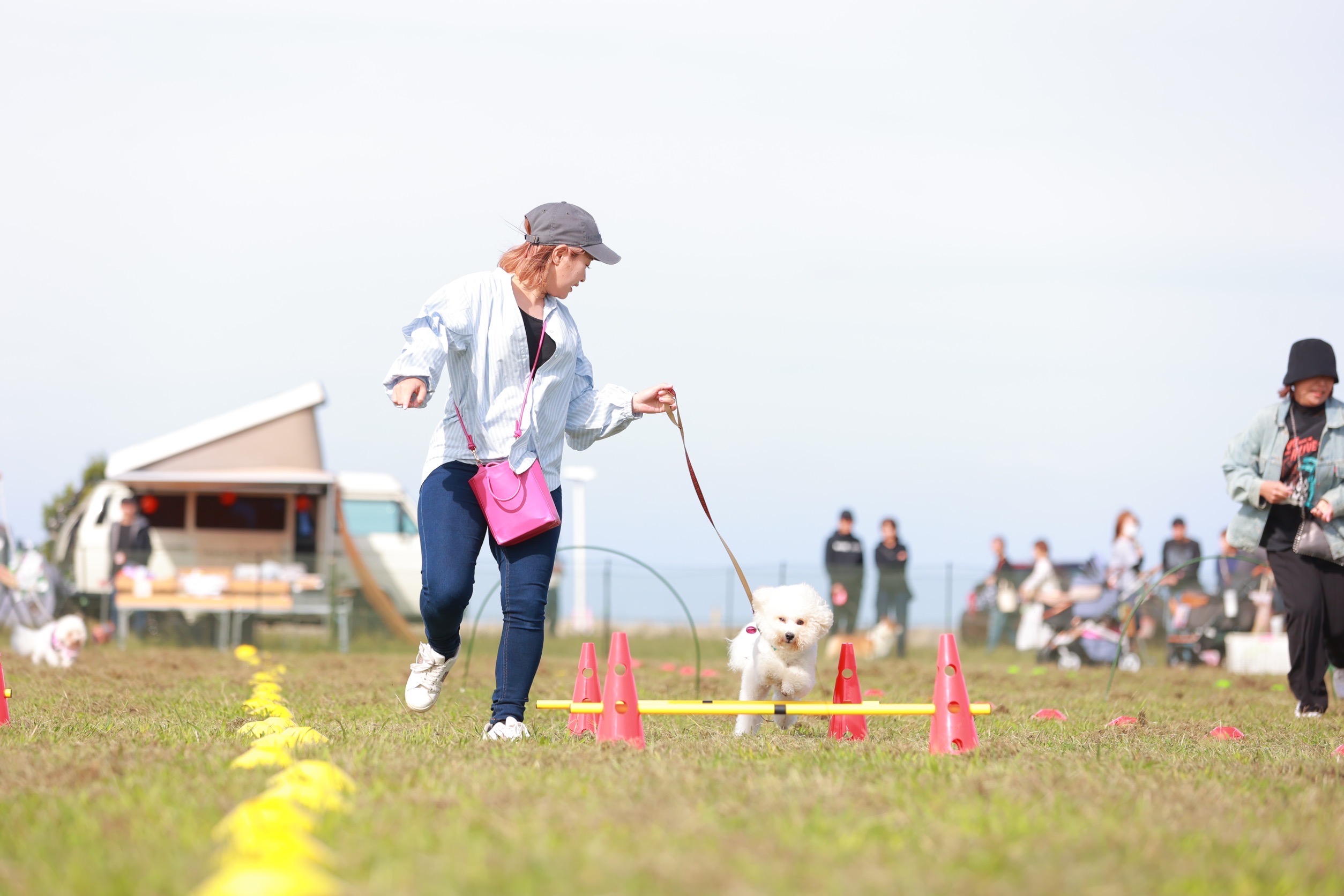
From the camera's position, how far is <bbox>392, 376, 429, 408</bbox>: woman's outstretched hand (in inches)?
181

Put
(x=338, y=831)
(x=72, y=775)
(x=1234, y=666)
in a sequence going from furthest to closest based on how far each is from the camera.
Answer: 1. (x=1234, y=666)
2. (x=72, y=775)
3. (x=338, y=831)

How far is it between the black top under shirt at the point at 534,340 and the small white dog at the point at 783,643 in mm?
1433

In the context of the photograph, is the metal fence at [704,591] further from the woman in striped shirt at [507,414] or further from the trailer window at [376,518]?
the woman in striped shirt at [507,414]

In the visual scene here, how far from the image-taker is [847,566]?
16.8 meters

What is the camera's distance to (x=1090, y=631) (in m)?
15.4

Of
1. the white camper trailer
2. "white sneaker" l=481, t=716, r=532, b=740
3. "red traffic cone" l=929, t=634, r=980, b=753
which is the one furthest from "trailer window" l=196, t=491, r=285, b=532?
"red traffic cone" l=929, t=634, r=980, b=753

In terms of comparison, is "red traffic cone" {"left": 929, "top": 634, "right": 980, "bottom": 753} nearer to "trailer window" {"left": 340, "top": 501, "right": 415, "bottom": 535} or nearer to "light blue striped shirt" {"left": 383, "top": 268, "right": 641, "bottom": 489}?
"light blue striped shirt" {"left": 383, "top": 268, "right": 641, "bottom": 489}

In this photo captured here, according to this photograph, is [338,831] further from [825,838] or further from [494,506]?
[494,506]

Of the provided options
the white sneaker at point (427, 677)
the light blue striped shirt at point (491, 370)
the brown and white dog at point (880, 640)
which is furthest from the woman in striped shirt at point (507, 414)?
the brown and white dog at point (880, 640)

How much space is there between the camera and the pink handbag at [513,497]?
488 cm

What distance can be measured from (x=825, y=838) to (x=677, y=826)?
0.32 m

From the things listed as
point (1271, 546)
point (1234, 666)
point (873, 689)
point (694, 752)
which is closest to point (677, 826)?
point (694, 752)

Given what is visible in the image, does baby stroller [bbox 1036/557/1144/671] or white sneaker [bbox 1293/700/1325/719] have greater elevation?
white sneaker [bbox 1293/700/1325/719]

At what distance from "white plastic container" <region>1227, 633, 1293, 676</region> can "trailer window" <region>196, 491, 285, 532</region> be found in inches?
450
